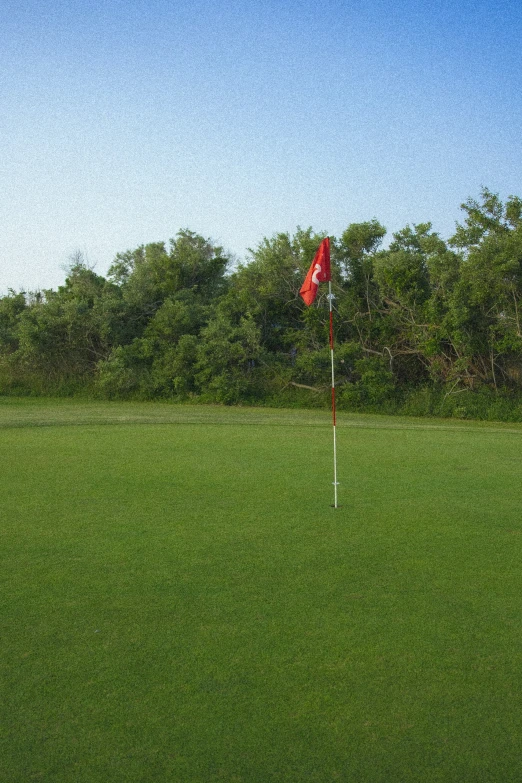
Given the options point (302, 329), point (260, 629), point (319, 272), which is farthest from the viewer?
point (302, 329)

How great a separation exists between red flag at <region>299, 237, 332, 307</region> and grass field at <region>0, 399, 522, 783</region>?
2.26 meters

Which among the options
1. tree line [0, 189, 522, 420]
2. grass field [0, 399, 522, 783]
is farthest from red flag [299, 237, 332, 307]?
tree line [0, 189, 522, 420]

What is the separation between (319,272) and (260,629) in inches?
202

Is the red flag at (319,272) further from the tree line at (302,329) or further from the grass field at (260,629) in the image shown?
the tree line at (302,329)

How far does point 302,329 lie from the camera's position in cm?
2581

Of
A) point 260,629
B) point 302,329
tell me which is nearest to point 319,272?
point 260,629

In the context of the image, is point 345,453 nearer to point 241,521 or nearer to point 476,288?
point 241,521

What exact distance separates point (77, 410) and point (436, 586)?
16936mm

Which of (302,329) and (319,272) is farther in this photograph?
(302,329)

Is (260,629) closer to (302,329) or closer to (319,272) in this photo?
(319,272)

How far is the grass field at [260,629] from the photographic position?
10.1ft

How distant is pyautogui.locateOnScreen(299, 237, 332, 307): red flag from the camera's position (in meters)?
8.43

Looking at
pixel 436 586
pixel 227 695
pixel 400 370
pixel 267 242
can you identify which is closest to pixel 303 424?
pixel 400 370

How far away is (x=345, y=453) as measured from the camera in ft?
39.4
